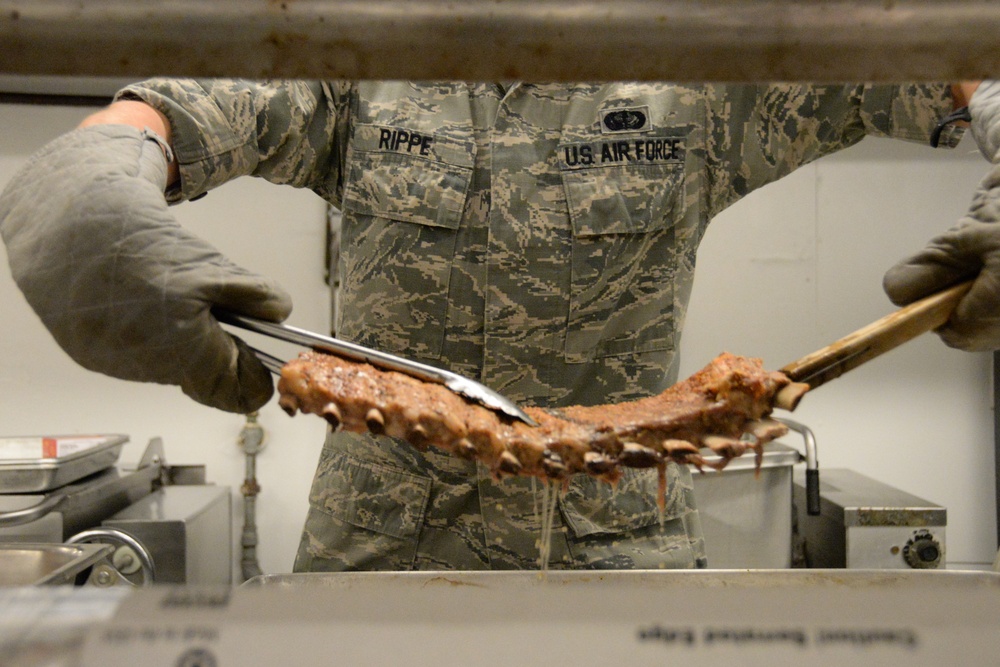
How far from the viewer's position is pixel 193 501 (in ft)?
7.21

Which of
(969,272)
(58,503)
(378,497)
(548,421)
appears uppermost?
(969,272)

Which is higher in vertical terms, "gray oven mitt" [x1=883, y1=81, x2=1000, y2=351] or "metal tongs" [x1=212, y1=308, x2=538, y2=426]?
"gray oven mitt" [x1=883, y1=81, x2=1000, y2=351]

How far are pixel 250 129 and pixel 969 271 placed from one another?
114cm

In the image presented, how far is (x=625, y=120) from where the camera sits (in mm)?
1418

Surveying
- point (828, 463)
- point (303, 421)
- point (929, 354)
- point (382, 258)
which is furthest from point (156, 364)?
point (929, 354)

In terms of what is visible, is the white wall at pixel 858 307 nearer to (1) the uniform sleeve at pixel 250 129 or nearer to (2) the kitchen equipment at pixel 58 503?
(1) the uniform sleeve at pixel 250 129

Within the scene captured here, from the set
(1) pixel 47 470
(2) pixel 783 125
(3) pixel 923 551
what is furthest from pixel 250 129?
(3) pixel 923 551

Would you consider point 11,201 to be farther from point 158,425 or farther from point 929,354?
point 929,354

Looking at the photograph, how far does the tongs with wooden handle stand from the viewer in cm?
93

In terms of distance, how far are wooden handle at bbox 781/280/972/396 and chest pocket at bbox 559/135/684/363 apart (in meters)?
0.50

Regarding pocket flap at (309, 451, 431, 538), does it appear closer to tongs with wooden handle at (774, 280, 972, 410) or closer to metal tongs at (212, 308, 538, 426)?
metal tongs at (212, 308, 538, 426)

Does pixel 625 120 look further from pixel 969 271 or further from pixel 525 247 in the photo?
pixel 969 271

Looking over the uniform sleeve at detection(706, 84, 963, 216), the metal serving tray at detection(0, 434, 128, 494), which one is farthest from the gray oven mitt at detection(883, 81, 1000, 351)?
the metal serving tray at detection(0, 434, 128, 494)

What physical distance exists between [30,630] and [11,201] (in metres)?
0.61
